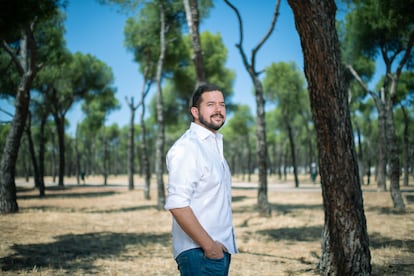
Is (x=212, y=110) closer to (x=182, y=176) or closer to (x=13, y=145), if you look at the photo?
(x=182, y=176)

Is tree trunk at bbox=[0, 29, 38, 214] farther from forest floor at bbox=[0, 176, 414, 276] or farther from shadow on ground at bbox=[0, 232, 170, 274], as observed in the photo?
shadow on ground at bbox=[0, 232, 170, 274]

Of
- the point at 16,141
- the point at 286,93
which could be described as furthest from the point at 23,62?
Answer: the point at 286,93

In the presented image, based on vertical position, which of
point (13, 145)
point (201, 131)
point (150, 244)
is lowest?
point (150, 244)

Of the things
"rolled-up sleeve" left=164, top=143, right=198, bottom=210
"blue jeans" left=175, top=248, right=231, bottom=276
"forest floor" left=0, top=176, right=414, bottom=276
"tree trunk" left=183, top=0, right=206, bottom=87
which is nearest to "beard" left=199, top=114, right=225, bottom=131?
"rolled-up sleeve" left=164, top=143, right=198, bottom=210

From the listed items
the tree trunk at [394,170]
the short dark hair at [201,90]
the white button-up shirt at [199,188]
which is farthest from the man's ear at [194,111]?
the tree trunk at [394,170]

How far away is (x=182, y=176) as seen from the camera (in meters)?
1.91

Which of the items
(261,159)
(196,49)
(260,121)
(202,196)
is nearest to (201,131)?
(202,196)

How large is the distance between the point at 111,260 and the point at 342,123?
4.59 meters

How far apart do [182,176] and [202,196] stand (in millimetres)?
196

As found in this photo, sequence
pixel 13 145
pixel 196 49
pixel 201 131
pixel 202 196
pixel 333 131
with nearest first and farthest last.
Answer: pixel 202 196 < pixel 201 131 < pixel 333 131 < pixel 196 49 < pixel 13 145

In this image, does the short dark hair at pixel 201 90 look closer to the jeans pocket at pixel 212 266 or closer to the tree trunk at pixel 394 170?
the jeans pocket at pixel 212 266

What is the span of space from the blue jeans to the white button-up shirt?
1.6 inches

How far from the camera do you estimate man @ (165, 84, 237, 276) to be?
188cm

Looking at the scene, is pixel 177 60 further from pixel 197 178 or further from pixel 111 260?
pixel 197 178
